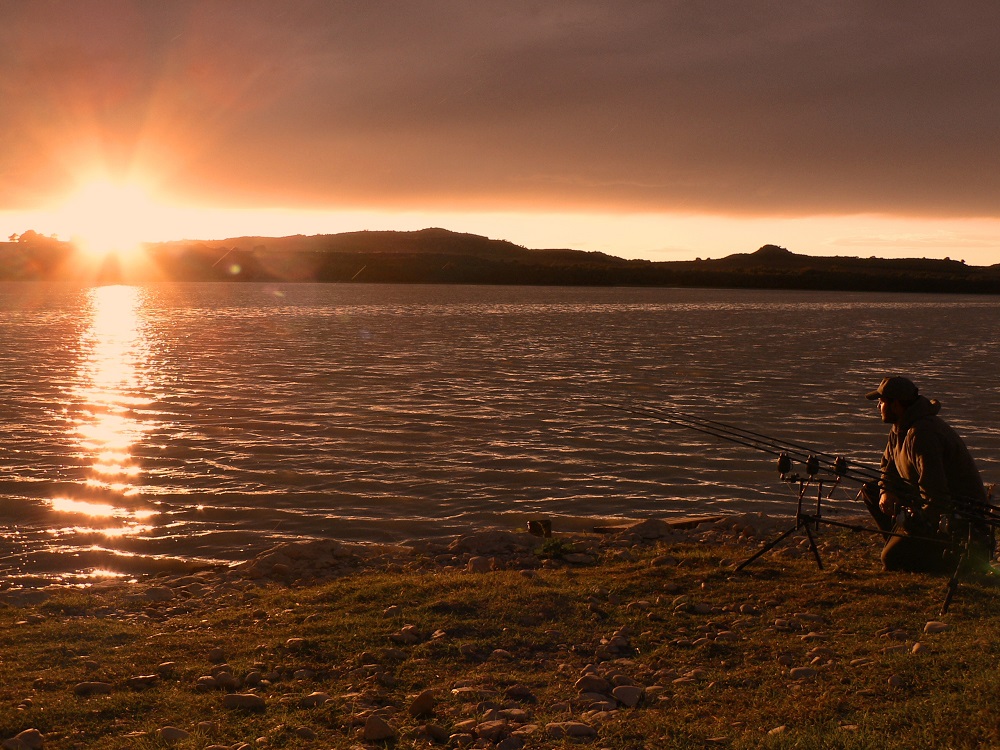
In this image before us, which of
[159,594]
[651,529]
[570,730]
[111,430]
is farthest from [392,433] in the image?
[570,730]

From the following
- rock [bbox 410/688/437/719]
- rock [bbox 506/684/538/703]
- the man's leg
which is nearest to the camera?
rock [bbox 410/688/437/719]

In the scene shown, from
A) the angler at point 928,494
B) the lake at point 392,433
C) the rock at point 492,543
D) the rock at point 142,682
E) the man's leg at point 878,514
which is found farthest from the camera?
the lake at point 392,433

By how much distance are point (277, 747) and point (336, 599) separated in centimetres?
303

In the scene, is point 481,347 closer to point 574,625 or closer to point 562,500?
point 562,500

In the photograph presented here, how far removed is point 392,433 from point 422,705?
488 inches

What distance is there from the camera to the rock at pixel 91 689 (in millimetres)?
6566

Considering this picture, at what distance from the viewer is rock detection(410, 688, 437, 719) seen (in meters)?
6.12

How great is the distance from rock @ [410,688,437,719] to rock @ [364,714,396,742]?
302 mm

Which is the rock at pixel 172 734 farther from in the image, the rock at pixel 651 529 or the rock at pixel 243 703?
the rock at pixel 651 529

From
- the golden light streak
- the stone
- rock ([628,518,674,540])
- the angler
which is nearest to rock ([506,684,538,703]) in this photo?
the stone

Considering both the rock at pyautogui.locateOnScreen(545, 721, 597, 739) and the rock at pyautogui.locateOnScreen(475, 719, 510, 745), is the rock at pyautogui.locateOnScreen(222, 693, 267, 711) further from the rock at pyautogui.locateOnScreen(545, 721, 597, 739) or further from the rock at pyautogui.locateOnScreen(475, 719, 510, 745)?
the rock at pyautogui.locateOnScreen(545, 721, 597, 739)

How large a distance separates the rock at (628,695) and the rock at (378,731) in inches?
58.8

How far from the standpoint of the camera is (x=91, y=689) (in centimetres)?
660

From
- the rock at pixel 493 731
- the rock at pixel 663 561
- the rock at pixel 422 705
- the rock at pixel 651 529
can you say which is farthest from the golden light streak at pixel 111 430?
the rock at pixel 493 731
